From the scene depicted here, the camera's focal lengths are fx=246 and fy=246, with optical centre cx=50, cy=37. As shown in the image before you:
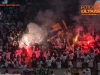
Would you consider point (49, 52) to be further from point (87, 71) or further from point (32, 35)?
point (87, 71)

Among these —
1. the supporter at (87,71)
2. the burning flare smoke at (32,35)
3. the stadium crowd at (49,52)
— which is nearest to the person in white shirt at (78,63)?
the stadium crowd at (49,52)

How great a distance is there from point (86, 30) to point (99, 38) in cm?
133

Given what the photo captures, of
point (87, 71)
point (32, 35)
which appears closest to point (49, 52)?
point (32, 35)

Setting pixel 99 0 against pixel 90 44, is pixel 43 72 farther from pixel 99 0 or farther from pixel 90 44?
pixel 99 0

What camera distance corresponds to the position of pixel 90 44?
21.0 meters

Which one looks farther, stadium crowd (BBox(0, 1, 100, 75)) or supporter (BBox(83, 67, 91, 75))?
stadium crowd (BBox(0, 1, 100, 75))

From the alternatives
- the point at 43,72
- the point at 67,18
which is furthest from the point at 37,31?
the point at 43,72

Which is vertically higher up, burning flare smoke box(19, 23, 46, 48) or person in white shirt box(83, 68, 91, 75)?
burning flare smoke box(19, 23, 46, 48)

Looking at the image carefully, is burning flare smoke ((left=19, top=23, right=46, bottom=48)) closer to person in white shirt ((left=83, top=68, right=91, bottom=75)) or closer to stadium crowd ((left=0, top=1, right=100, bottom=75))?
stadium crowd ((left=0, top=1, right=100, bottom=75))

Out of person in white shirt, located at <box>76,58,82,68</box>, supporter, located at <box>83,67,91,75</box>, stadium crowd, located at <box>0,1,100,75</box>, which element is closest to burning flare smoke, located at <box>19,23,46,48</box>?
stadium crowd, located at <box>0,1,100,75</box>

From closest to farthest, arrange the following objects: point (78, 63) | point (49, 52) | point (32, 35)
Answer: point (78, 63)
point (49, 52)
point (32, 35)

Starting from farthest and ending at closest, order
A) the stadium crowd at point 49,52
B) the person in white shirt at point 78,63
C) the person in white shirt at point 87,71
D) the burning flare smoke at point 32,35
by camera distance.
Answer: the burning flare smoke at point 32,35 < the stadium crowd at point 49,52 < the person in white shirt at point 78,63 < the person in white shirt at point 87,71

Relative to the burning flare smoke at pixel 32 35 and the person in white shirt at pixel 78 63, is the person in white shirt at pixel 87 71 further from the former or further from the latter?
the burning flare smoke at pixel 32 35

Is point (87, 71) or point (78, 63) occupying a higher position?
point (78, 63)
